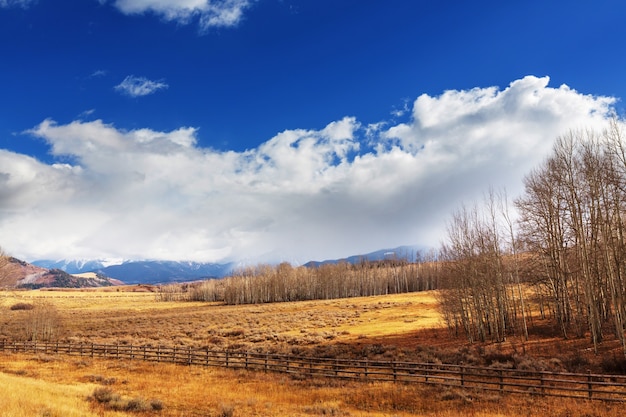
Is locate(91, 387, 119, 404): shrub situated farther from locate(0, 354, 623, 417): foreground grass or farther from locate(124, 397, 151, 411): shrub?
locate(124, 397, 151, 411): shrub

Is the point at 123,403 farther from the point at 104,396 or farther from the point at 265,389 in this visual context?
the point at 265,389

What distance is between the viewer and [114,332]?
2469 inches

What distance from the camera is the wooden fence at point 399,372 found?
20767 mm

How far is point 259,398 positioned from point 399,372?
1150 cm

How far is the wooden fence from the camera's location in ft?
68.1

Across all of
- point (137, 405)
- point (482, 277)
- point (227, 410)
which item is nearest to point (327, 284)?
point (482, 277)

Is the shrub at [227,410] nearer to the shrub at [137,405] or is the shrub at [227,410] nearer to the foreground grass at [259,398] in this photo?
the foreground grass at [259,398]

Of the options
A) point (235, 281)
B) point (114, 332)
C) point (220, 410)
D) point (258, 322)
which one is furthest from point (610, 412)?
point (235, 281)

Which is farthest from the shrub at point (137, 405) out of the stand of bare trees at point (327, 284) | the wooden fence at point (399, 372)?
the stand of bare trees at point (327, 284)

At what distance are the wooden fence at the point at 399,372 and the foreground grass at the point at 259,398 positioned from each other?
0.96 meters

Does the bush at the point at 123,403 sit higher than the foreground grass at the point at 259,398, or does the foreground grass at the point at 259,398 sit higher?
the bush at the point at 123,403

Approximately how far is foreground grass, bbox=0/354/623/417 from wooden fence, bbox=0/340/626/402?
37.7 inches

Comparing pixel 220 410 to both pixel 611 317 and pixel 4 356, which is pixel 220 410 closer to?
A: pixel 4 356

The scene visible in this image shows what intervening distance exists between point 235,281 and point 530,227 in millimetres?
142203
